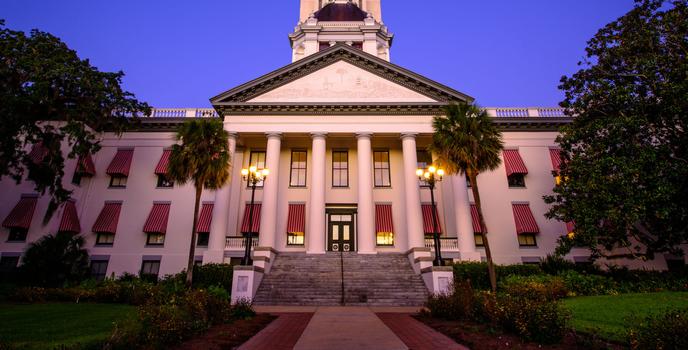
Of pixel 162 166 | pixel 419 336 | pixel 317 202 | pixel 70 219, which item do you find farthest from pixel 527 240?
pixel 70 219

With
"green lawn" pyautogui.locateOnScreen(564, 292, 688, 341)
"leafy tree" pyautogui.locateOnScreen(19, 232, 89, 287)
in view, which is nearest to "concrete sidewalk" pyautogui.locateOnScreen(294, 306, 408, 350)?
"green lawn" pyautogui.locateOnScreen(564, 292, 688, 341)

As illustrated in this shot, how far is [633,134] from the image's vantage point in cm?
1681

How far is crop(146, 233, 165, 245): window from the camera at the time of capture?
25.2 meters

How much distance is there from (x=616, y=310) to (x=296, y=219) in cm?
1918

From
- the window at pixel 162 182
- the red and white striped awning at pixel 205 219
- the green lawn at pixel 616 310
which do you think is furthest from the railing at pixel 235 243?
Result: the green lawn at pixel 616 310

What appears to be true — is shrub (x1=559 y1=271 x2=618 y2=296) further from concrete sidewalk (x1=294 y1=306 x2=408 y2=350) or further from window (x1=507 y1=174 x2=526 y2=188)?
concrete sidewalk (x1=294 y1=306 x2=408 y2=350)

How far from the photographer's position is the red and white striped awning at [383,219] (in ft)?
83.5

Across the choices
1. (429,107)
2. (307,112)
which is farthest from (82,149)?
(429,107)

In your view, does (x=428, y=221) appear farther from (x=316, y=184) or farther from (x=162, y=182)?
(x=162, y=182)

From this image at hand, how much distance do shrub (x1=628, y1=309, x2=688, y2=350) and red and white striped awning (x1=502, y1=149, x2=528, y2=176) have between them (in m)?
22.0

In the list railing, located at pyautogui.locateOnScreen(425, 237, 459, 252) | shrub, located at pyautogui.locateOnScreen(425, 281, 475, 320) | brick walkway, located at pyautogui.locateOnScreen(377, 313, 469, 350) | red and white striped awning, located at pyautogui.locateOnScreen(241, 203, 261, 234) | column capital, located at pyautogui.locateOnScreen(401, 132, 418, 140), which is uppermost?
column capital, located at pyautogui.locateOnScreen(401, 132, 418, 140)

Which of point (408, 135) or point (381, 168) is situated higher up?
point (408, 135)

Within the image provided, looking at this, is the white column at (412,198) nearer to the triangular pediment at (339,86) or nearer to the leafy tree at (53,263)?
the triangular pediment at (339,86)

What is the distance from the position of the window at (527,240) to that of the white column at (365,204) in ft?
38.0
